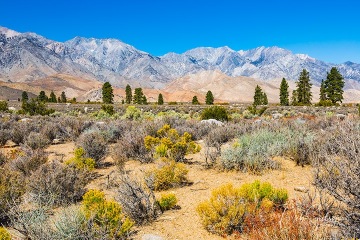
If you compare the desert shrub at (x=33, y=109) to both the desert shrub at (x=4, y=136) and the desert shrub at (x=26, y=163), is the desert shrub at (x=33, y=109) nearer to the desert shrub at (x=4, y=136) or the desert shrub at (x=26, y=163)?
the desert shrub at (x=4, y=136)

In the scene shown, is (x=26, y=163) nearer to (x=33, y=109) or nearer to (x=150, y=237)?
(x=150, y=237)

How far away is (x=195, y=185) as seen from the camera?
27.5 feet

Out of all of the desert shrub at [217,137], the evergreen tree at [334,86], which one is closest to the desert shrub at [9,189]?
the desert shrub at [217,137]

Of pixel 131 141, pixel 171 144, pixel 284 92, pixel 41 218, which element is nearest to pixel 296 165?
pixel 171 144

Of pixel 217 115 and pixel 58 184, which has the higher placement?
→ pixel 217 115

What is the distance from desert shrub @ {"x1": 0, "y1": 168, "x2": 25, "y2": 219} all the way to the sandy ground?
6.42 feet

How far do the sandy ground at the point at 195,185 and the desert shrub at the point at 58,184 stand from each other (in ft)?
2.46

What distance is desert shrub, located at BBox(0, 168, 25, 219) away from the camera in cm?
637

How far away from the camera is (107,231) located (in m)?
4.64

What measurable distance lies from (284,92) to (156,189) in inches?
3231

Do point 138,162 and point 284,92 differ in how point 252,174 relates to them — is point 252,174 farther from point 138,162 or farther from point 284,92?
point 284,92

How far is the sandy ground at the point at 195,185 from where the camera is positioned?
Answer: 5.70 metres

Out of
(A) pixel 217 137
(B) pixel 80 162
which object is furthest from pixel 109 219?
(A) pixel 217 137

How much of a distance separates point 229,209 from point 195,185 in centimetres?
287
